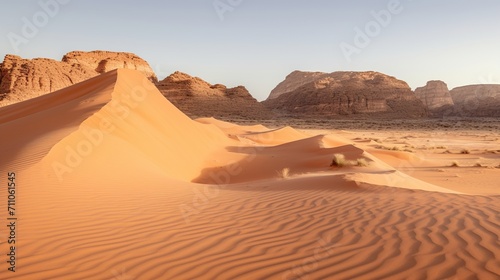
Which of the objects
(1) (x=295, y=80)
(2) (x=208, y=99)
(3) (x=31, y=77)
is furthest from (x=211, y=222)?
(1) (x=295, y=80)

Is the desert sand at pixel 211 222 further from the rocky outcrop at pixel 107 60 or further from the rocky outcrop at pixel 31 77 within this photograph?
the rocky outcrop at pixel 107 60

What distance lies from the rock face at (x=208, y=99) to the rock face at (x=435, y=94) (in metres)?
77.4

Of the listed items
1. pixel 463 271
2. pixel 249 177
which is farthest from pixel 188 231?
pixel 249 177

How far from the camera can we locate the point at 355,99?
78.7m

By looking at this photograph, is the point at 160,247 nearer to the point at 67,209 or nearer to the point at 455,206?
the point at 67,209

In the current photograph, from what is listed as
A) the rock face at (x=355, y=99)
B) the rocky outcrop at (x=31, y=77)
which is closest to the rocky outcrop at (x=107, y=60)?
the rocky outcrop at (x=31, y=77)

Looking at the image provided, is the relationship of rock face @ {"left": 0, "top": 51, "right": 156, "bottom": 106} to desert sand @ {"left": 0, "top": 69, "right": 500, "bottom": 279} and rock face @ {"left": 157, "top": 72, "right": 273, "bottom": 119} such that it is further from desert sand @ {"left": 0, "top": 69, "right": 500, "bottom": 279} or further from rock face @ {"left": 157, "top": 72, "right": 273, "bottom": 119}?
desert sand @ {"left": 0, "top": 69, "right": 500, "bottom": 279}

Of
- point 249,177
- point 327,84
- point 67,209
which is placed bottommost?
point 249,177

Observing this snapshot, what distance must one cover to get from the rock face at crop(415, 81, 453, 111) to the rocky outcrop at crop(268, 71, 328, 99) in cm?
4297

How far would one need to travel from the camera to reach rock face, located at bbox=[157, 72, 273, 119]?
6531 centimetres

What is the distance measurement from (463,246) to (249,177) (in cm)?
836

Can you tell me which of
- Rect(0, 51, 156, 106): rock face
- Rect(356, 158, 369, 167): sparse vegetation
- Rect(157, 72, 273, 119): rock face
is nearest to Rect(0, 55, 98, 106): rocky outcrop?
Rect(0, 51, 156, 106): rock face

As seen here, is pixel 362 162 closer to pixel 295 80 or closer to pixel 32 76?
pixel 32 76

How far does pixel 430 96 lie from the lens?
123 m
